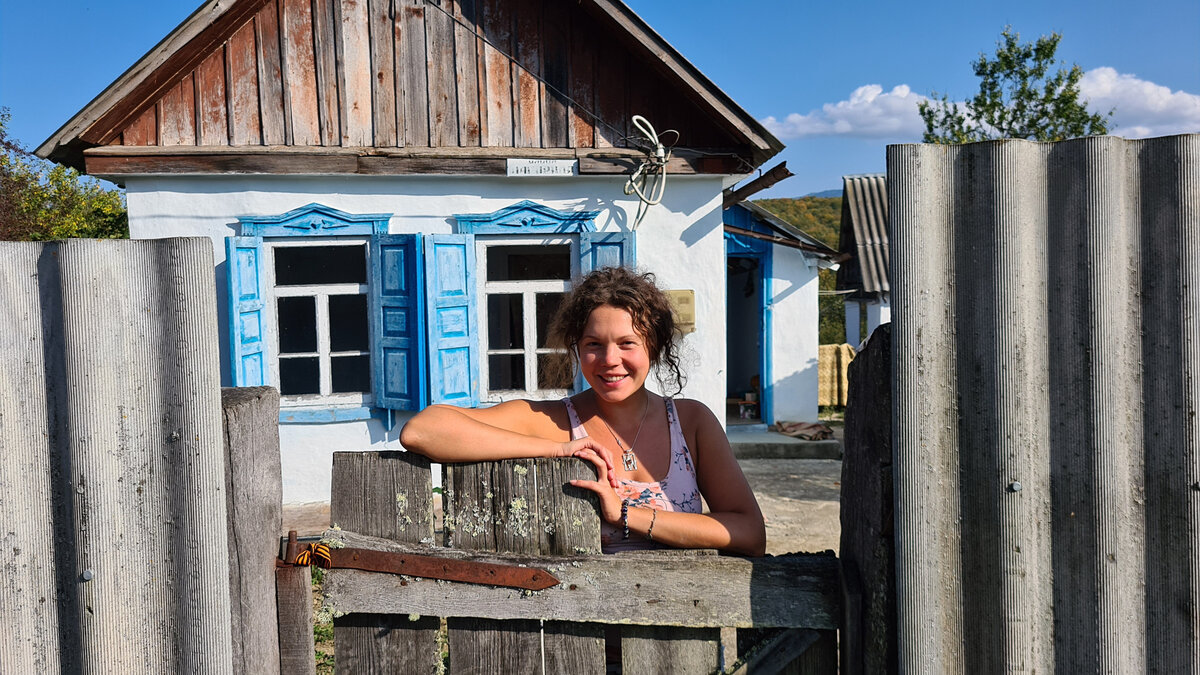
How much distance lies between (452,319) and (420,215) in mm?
930

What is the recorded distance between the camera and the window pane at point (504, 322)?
9.00m

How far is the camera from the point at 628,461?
1983mm

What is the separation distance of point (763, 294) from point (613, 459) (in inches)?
409

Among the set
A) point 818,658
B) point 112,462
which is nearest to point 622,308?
point 818,658

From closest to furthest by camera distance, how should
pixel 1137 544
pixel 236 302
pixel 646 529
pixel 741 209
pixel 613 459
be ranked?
1. pixel 1137 544
2. pixel 646 529
3. pixel 613 459
4. pixel 236 302
5. pixel 741 209

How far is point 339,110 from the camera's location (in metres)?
6.69

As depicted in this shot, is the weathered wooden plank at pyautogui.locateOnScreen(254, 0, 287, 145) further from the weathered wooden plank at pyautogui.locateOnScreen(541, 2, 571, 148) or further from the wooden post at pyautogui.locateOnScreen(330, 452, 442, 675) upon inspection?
the wooden post at pyautogui.locateOnScreen(330, 452, 442, 675)

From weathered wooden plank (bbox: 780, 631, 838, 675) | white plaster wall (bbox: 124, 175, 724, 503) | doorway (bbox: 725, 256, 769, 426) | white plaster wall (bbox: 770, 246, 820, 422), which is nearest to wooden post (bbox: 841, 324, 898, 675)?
weathered wooden plank (bbox: 780, 631, 838, 675)

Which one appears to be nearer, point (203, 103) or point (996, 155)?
point (996, 155)

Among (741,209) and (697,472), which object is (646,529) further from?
(741,209)

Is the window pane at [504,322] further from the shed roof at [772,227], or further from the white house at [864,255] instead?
the white house at [864,255]

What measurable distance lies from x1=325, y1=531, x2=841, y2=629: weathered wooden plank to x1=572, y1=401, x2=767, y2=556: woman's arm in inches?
2.6

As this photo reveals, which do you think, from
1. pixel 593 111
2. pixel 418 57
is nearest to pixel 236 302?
pixel 418 57

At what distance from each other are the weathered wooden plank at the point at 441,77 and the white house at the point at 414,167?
0.02 m
